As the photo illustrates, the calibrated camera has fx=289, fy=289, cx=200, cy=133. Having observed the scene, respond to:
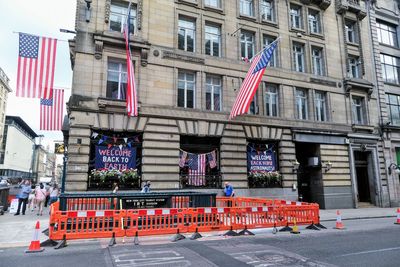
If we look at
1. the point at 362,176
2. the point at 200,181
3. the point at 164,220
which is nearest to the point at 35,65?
the point at 164,220

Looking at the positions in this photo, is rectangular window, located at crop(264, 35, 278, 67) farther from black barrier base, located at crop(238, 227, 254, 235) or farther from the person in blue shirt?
black barrier base, located at crop(238, 227, 254, 235)

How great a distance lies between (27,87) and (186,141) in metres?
9.70

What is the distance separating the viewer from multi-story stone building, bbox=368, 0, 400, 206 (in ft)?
88.1

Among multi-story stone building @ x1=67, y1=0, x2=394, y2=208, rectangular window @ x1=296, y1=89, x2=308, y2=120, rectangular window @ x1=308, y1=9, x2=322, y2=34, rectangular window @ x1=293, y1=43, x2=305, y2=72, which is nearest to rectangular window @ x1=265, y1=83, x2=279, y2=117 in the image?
multi-story stone building @ x1=67, y1=0, x2=394, y2=208

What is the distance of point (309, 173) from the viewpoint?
24.8 metres

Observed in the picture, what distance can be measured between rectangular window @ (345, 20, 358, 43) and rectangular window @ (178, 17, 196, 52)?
655 inches

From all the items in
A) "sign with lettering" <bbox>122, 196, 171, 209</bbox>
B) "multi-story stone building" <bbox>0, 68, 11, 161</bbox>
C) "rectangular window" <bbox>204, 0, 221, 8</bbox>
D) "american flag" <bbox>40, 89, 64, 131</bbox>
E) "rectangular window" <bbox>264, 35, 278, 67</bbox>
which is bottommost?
"sign with lettering" <bbox>122, 196, 171, 209</bbox>

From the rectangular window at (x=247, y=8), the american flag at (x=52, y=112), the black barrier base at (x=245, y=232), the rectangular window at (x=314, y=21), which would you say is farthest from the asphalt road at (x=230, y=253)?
the rectangular window at (x=314, y=21)

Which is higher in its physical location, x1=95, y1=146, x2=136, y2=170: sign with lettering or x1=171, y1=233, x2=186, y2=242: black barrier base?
x1=95, y1=146, x2=136, y2=170: sign with lettering

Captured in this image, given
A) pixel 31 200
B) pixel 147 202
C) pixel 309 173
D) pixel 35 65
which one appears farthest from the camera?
pixel 309 173

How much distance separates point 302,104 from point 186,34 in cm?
1127

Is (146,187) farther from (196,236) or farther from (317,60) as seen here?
(317,60)

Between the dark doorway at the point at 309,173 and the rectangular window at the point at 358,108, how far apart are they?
6171 mm

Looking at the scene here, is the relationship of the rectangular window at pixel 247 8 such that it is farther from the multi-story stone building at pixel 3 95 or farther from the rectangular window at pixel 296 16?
the multi-story stone building at pixel 3 95
